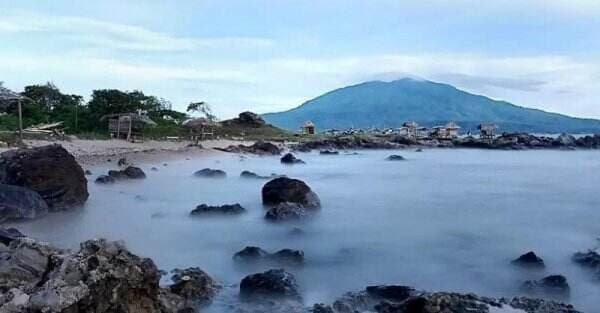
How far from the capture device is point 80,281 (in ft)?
13.3

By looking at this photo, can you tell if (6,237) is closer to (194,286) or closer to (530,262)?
(194,286)

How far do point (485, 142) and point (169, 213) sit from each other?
167ft

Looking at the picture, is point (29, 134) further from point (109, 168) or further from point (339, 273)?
point (339, 273)

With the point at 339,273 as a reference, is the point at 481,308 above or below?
above

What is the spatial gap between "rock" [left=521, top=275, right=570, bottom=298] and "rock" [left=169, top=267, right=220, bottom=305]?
4.15m

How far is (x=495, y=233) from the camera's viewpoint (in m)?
12.6

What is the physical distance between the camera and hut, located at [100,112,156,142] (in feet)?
101

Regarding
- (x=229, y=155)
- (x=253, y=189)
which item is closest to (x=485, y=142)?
(x=229, y=155)

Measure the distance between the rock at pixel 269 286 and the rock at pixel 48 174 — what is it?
638 centimetres

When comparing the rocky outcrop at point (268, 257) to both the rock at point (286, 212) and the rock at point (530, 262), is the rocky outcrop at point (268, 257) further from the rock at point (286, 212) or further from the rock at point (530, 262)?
the rock at point (530, 262)

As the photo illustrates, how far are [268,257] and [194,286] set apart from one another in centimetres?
234

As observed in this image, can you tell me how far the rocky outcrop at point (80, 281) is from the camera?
393 cm

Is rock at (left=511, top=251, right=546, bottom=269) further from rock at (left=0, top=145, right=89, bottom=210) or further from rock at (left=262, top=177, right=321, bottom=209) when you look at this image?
rock at (left=0, top=145, right=89, bottom=210)

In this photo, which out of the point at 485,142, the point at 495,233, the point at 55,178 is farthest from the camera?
the point at 485,142
